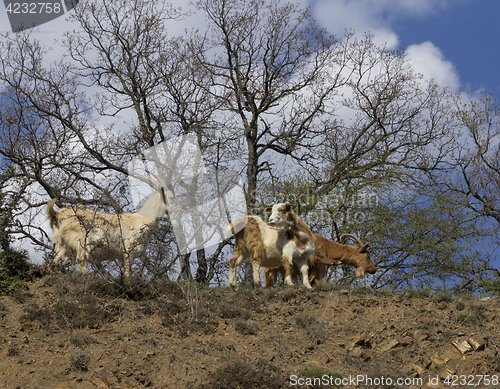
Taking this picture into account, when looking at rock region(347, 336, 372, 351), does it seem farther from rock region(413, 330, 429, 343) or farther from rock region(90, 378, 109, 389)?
rock region(90, 378, 109, 389)

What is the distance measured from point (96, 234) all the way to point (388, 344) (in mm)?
8101

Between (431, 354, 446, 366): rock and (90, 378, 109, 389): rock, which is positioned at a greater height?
(431, 354, 446, 366): rock

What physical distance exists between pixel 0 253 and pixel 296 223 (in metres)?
8.42

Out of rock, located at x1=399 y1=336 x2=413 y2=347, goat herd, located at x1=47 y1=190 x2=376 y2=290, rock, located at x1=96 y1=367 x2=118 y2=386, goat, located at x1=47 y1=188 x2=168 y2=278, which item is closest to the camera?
rock, located at x1=96 y1=367 x2=118 y2=386

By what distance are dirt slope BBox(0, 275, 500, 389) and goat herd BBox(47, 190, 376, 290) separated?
0.99 meters

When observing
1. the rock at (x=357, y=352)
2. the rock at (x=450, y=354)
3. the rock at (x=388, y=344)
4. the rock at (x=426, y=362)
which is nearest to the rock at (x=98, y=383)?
the rock at (x=357, y=352)

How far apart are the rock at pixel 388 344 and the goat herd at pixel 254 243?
3.32 meters

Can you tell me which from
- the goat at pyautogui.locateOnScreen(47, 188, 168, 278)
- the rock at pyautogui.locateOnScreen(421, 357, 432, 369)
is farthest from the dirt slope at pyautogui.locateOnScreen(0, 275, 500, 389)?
the goat at pyautogui.locateOnScreen(47, 188, 168, 278)

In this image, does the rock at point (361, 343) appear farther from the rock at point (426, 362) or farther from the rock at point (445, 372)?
the rock at point (445, 372)

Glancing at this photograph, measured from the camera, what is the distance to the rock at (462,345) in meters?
10.4

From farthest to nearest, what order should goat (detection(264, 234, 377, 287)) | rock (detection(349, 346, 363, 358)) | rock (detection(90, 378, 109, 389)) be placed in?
goat (detection(264, 234, 377, 287))
rock (detection(349, 346, 363, 358))
rock (detection(90, 378, 109, 389))

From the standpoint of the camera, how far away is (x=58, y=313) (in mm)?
11070

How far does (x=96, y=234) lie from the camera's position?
13.6m

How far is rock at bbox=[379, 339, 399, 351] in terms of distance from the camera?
34.6 feet
